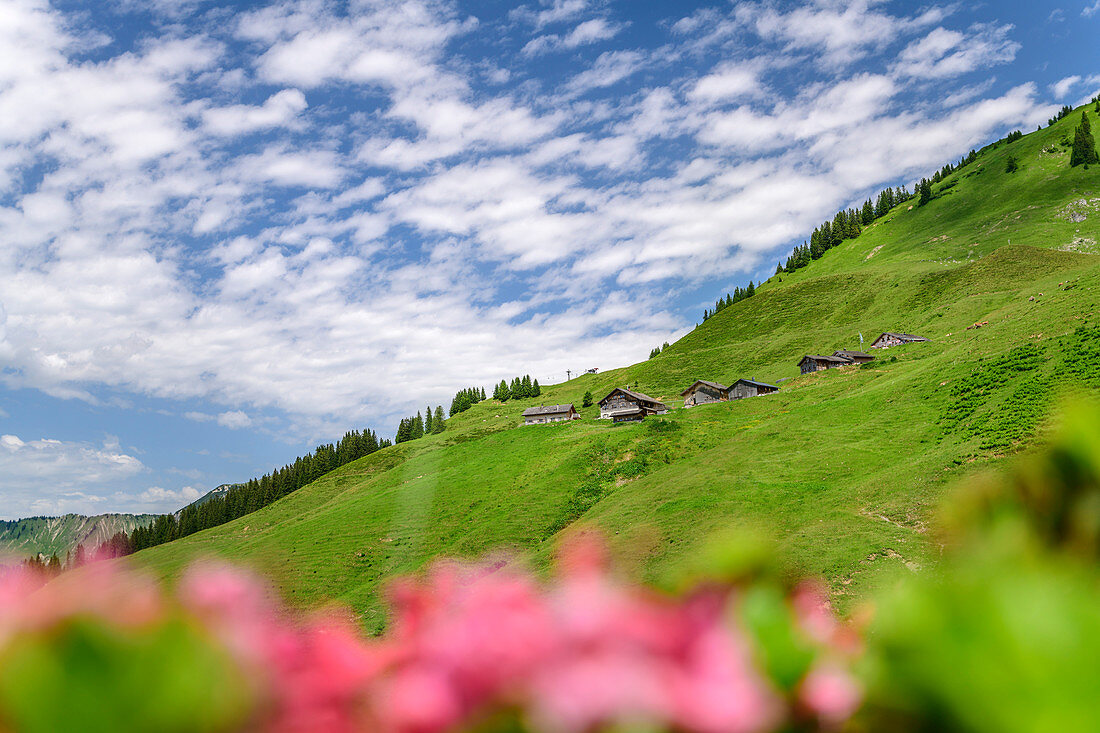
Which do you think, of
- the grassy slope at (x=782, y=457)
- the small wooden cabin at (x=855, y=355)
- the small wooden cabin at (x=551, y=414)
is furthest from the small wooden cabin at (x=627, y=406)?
the small wooden cabin at (x=855, y=355)

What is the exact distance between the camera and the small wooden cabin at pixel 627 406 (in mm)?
80000

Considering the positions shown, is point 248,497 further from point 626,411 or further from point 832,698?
point 832,698

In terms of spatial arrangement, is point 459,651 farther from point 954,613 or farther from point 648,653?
point 954,613

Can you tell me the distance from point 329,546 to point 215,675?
51.3 m

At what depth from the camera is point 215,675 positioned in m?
0.56

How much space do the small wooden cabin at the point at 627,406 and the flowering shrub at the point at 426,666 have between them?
78.3 meters

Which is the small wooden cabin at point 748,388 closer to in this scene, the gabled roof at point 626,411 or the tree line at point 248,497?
the gabled roof at point 626,411

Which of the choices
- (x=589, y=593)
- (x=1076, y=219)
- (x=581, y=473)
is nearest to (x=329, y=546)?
(x=581, y=473)

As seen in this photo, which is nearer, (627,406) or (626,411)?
(626,411)

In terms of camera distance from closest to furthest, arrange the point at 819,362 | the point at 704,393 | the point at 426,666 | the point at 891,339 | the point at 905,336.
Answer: the point at 426,666, the point at 905,336, the point at 891,339, the point at 819,362, the point at 704,393

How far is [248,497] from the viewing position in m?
84.6

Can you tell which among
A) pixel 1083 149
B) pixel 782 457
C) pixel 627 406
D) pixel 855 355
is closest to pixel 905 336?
pixel 855 355

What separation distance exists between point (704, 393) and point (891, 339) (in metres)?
26.4

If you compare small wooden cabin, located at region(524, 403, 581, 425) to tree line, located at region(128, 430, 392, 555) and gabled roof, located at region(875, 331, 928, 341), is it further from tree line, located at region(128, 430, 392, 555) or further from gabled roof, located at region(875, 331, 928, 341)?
gabled roof, located at region(875, 331, 928, 341)
